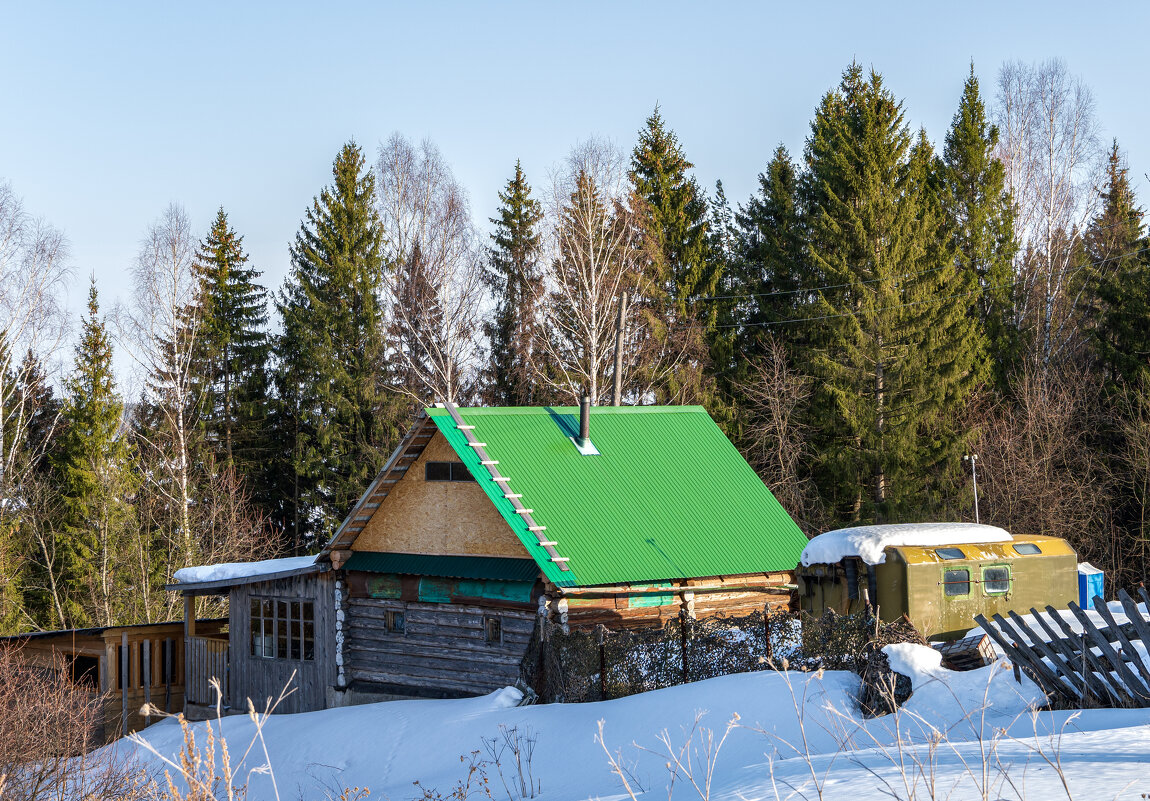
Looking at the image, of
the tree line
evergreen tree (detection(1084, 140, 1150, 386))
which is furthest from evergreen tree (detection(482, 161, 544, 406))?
evergreen tree (detection(1084, 140, 1150, 386))

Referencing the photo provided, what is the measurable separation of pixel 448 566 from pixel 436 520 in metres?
0.96

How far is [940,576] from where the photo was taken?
58.5 ft

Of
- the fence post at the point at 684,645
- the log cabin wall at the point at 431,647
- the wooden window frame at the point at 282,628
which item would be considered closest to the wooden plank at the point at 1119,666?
the fence post at the point at 684,645

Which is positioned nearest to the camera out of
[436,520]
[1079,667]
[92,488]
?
[1079,667]

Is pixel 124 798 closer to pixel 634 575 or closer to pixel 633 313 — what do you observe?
pixel 634 575

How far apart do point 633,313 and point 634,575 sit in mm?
17964

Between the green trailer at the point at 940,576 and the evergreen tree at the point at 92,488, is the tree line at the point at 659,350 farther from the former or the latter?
the green trailer at the point at 940,576

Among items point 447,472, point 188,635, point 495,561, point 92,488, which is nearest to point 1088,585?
point 495,561

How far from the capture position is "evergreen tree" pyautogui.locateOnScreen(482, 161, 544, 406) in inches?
1475

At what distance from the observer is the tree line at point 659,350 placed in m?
33.2

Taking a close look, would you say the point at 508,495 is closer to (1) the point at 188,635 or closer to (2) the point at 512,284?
(1) the point at 188,635

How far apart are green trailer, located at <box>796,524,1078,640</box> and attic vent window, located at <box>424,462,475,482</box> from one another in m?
6.31

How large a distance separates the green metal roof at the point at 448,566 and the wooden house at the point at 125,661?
4.67 meters

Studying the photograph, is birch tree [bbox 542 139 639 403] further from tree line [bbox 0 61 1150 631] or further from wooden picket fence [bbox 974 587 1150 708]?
wooden picket fence [bbox 974 587 1150 708]
